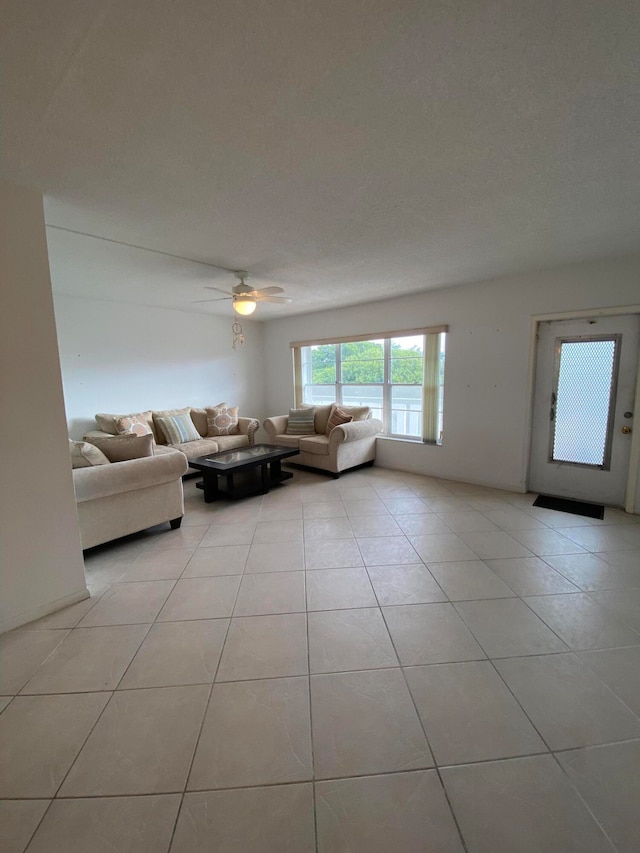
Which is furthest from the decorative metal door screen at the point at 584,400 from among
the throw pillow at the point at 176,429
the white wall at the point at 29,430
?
the throw pillow at the point at 176,429

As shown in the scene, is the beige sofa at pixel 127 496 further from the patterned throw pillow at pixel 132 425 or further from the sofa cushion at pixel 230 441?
the sofa cushion at pixel 230 441

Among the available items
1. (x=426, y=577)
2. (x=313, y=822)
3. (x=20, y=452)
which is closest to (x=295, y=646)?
(x=313, y=822)

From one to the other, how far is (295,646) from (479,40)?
2458 millimetres

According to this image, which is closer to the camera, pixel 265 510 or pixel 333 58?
pixel 333 58

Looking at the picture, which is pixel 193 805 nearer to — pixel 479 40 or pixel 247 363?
pixel 479 40

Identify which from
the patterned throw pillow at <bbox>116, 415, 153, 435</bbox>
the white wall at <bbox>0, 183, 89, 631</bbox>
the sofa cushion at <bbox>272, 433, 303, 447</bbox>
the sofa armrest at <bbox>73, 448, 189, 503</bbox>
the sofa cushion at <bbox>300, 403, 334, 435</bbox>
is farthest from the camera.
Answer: the sofa cushion at <bbox>300, 403, 334, 435</bbox>

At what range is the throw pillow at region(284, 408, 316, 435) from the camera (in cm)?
525

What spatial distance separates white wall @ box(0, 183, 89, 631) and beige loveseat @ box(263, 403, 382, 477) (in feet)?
9.86

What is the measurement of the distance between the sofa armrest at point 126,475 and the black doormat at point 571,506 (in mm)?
3530

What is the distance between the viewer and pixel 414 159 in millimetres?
1668

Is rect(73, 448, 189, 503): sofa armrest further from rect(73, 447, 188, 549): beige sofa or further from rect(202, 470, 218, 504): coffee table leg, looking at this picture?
rect(202, 470, 218, 504): coffee table leg

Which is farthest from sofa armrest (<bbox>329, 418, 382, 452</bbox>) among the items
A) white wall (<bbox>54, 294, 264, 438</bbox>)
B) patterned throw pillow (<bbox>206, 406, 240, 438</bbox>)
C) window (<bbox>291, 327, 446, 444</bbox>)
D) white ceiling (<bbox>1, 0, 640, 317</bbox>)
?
white wall (<bbox>54, 294, 264, 438</bbox>)

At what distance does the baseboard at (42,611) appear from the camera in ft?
6.18

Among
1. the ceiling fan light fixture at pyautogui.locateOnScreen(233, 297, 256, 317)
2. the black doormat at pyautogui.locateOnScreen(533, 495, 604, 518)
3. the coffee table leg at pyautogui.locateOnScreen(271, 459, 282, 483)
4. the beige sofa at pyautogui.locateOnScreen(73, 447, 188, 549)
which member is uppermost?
the ceiling fan light fixture at pyautogui.locateOnScreen(233, 297, 256, 317)
